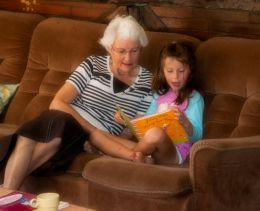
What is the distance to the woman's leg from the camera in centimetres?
285

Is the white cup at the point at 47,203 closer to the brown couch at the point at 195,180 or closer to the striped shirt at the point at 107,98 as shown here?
the brown couch at the point at 195,180

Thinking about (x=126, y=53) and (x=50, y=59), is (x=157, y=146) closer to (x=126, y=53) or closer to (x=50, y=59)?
(x=126, y=53)

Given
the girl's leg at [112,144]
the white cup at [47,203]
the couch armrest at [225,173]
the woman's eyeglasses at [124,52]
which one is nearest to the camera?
the white cup at [47,203]

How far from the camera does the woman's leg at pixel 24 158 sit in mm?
2850

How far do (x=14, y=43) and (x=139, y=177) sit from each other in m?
1.59

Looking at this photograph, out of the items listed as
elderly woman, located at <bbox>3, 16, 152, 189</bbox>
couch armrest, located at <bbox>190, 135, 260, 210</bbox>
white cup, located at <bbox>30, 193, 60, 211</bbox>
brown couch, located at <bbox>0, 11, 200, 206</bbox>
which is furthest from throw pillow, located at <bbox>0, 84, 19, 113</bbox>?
white cup, located at <bbox>30, 193, 60, 211</bbox>

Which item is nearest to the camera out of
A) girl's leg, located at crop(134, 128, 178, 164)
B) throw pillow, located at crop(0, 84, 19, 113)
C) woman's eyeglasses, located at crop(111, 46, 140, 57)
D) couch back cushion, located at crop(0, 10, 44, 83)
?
girl's leg, located at crop(134, 128, 178, 164)

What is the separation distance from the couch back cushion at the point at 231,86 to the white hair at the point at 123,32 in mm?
310

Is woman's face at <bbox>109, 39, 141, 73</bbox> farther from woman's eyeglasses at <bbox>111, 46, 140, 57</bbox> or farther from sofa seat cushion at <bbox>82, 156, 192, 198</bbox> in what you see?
sofa seat cushion at <bbox>82, 156, 192, 198</bbox>

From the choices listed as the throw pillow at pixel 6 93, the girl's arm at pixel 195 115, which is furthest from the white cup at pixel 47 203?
the throw pillow at pixel 6 93

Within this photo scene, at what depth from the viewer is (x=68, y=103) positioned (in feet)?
10.4

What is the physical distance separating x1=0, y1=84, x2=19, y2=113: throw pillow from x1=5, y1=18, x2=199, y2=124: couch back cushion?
0.03 meters

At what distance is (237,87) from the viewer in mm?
3068

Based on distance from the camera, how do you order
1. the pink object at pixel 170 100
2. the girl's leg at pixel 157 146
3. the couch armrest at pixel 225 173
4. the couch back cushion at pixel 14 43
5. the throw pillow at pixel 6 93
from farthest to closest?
the couch back cushion at pixel 14 43 < the throw pillow at pixel 6 93 < the pink object at pixel 170 100 < the girl's leg at pixel 157 146 < the couch armrest at pixel 225 173
